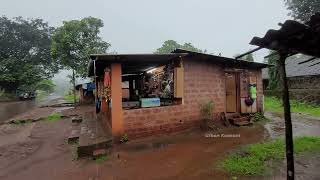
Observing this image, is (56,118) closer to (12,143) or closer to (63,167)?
(12,143)

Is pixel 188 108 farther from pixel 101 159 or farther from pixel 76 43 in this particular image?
pixel 76 43

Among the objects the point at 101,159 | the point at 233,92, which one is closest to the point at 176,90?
the point at 233,92

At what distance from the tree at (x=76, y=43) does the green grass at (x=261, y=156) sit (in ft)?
72.4

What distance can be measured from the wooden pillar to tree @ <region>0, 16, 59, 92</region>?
33.1 m

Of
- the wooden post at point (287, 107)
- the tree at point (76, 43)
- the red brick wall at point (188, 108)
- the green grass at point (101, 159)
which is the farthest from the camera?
the tree at point (76, 43)

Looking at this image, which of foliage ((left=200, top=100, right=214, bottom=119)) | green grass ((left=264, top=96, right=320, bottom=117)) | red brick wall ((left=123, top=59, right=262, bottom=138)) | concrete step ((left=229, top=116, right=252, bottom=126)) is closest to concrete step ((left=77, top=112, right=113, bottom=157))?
red brick wall ((left=123, top=59, right=262, bottom=138))

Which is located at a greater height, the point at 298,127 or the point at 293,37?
the point at 293,37

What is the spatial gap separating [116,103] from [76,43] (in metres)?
20.0

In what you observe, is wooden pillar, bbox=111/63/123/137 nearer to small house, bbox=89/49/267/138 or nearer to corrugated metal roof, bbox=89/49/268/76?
small house, bbox=89/49/267/138

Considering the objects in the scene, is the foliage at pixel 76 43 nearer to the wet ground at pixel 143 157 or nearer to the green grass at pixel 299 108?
the wet ground at pixel 143 157

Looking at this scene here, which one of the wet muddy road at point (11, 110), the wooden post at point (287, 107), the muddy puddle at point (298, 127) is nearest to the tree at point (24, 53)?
the wet muddy road at point (11, 110)

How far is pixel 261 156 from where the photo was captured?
23.6 ft

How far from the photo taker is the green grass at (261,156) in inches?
247

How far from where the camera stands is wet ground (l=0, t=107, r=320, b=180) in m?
6.48
